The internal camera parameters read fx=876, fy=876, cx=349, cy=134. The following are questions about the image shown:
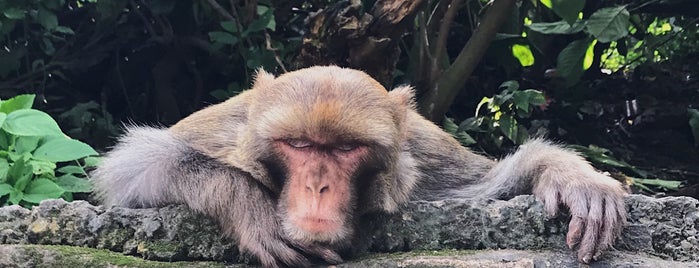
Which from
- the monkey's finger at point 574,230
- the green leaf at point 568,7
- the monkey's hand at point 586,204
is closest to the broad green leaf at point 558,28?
the green leaf at point 568,7

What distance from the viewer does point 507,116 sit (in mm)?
6172

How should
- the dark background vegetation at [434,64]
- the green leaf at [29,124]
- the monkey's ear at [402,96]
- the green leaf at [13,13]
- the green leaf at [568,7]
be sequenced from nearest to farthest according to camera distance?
1. the monkey's ear at [402,96]
2. the green leaf at [29,124]
3. the green leaf at [568,7]
4. the green leaf at [13,13]
5. the dark background vegetation at [434,64]

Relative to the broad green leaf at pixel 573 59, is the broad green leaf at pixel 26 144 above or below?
below

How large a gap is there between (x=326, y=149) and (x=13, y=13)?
11.7 feet

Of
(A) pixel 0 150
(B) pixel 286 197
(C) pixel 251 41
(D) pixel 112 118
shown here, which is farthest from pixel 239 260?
(D) pixel 112 118

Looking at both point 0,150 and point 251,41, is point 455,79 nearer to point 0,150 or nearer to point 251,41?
point 251,41

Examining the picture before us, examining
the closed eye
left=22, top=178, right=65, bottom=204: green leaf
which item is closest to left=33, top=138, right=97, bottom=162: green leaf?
left=22, top=178, right=65, bottom=204: green leaf

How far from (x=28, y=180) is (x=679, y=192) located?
13.0 feet

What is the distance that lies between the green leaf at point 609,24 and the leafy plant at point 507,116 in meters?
0.56

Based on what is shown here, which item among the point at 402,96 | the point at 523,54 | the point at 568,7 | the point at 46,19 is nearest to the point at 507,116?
the point at 523,54

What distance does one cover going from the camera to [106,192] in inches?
157

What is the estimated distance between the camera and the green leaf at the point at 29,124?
4098 millimetres

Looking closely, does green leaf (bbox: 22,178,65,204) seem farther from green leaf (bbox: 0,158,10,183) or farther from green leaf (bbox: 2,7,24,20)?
green leaf (bbox: 2,7,24,20)

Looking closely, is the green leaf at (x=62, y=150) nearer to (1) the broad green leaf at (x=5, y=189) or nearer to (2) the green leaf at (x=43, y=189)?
(2) the green leaf at (x=43, y=189)
